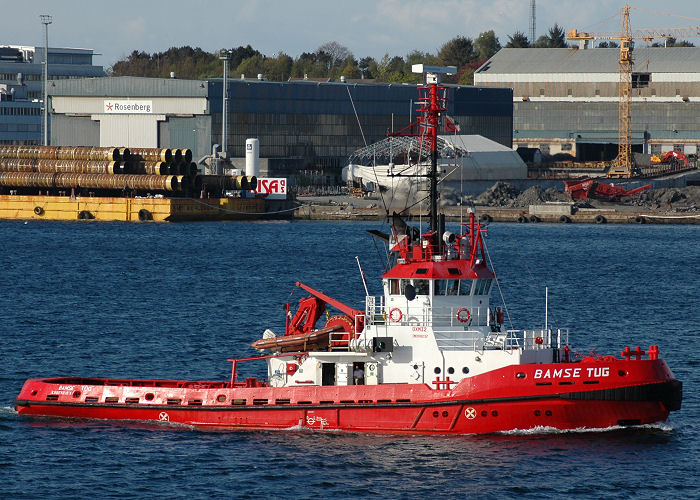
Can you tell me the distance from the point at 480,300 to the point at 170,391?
8.46 meters

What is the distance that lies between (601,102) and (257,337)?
11670cm

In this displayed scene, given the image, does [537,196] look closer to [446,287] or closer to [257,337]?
[257,337]

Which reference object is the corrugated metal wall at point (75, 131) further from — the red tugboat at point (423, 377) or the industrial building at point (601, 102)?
the red tugboat at point (423, 377)

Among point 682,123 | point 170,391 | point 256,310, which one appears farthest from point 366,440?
point 682,123

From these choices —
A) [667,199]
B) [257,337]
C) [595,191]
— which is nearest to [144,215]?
[595,191]

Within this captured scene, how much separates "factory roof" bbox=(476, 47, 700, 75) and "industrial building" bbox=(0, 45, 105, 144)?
6000cm

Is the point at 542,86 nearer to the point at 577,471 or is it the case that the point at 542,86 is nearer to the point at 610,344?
the point at 610,344

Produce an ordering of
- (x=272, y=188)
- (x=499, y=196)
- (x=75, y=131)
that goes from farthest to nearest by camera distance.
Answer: (x=75, y=131), (x=499, y=196), (x=272, y=188)

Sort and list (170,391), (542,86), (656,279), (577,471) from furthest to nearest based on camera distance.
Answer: (542,86) → (656,279) → (170,391) → (577,471)

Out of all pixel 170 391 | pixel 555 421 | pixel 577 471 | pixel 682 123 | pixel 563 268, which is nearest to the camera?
pixel 577 471

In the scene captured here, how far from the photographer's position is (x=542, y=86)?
536 ft

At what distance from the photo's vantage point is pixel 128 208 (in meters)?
109

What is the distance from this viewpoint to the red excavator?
124938 millimetres

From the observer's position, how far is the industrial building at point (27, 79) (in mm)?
166375
